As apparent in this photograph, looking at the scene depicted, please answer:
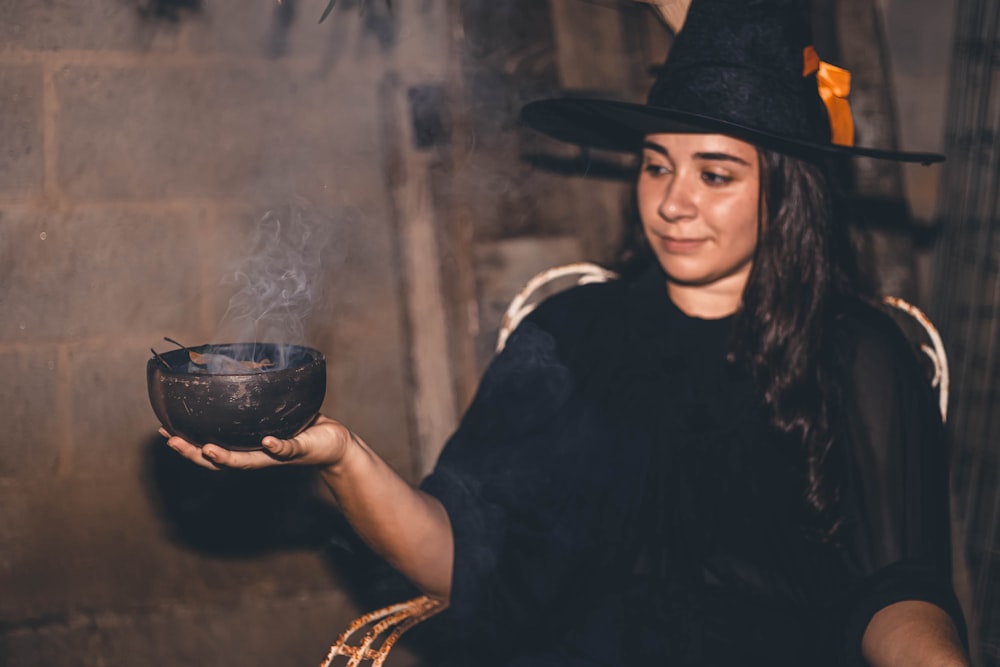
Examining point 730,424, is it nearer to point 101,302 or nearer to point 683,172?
point 683,172

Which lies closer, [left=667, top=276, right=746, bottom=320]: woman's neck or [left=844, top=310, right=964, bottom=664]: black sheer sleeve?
[left=844, top=310, right=964, bottom=664]: black sheer sleeve

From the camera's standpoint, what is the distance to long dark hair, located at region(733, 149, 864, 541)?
245 cm

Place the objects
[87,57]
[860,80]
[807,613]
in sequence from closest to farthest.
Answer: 1. [807,613]
2. [87,57]
3. [860,80]

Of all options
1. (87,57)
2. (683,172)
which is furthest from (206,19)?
(683,172)

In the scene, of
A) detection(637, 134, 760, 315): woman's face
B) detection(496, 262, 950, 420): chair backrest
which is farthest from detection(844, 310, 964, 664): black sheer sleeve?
detection(637, 134, 760, 315): woman's face

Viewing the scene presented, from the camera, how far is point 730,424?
2.55 m

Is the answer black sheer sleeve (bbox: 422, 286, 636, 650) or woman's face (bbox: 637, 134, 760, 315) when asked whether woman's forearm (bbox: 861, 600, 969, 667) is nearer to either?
black sheer sleeve (bbox: 422, 286, 636, 650)

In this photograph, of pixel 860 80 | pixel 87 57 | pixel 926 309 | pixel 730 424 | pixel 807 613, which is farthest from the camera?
pixel 926 309

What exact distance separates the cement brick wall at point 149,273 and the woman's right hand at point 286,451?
1.60m

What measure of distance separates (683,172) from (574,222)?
1313 mm

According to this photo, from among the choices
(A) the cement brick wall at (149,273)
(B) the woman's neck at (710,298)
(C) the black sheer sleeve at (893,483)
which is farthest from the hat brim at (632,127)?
(A) the cement brick wall at (149,273)

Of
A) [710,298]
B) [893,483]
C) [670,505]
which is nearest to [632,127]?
[710,298]

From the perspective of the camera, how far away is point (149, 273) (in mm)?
3395

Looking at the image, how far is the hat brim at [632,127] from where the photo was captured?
225cm
